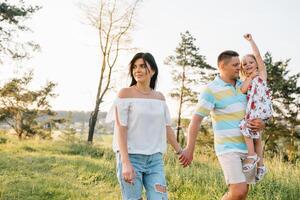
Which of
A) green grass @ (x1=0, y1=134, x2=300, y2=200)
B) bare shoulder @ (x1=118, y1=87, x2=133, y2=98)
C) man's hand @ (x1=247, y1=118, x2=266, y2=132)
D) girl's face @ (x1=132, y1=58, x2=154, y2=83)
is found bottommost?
green grass @ (x1=0, y1=134, x2=300, y2=200)

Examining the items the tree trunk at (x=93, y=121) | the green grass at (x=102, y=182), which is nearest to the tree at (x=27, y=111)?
the tree trunk at (x=93, y=121)

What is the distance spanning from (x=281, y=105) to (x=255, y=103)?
38.1 metres

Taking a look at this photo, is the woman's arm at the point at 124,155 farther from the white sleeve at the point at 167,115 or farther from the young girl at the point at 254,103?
the young girl at the point at 254,103

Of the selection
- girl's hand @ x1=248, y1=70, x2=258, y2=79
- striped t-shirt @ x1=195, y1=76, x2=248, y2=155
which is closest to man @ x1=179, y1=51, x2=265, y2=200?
striped t-shirt @ x1=195, y1=76, x2=248, y2=155

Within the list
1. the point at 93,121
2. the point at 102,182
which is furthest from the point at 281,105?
the point at 102,182

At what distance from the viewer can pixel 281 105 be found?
40.9 metres

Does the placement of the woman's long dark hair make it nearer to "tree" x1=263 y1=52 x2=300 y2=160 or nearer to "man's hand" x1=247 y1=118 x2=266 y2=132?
"man's hand" x1=247 y1=118 x2=266 y2=132

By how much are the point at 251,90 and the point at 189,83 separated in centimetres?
3741

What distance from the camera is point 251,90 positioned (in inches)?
174

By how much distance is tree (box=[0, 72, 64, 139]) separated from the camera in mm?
38781

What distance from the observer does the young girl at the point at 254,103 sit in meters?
4.37

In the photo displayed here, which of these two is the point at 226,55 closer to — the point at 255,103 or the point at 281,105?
the point at 255,103

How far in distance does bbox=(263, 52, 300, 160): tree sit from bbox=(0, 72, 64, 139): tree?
800 inches

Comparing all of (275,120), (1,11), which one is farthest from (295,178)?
(275,120)
